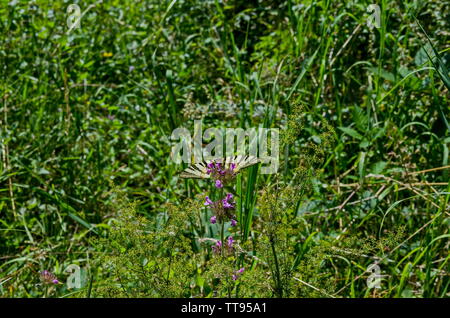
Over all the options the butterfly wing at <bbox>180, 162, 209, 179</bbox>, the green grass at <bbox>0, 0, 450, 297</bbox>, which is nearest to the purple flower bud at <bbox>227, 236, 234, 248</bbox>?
the green grass at <bbox>0, 0, 450, 297</bbox>

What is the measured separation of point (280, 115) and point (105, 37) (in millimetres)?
1385

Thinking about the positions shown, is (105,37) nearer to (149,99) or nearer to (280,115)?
(149,99)

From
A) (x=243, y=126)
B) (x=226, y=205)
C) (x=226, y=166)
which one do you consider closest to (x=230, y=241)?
(x=226, y=205)

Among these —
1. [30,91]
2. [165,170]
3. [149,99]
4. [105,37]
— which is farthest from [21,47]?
[165,170]

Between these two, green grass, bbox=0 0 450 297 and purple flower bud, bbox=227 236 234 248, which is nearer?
purple flower bud, bbox=227 236 234 248

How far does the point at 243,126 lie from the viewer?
83.9 inches

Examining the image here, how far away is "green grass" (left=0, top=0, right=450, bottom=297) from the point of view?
183 centimetres

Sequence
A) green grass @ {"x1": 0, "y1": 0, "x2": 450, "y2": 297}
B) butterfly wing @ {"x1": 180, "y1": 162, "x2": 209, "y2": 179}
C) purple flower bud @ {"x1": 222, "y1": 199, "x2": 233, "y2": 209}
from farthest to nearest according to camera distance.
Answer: green grass @ {"x1": 0, "y1": 0, "x2": 450, "y2": 297} → purple flower bud @ {"x1": 222, "y1": 199, "x2": 233, "y2": 209} → butterfly wing @ {"x1": 180, "y1": 162, "x2": 209, "y2": 179}

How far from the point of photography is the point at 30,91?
290cm

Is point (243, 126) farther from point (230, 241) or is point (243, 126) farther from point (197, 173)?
point (197, 173)

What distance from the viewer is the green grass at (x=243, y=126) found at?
6.00 ft

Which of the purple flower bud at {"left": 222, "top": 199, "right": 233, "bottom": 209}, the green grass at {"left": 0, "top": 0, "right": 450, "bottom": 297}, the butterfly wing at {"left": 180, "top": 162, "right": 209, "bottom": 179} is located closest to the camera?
the butterfly wing at {"left": 180, "top": 162, "right": 209, "bottom": 179}

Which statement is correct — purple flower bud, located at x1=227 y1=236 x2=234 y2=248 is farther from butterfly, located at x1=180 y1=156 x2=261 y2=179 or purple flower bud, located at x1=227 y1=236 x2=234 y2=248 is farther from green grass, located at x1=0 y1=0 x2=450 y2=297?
butterfly, located at x1=180 y1=156 x2=261 y2=179

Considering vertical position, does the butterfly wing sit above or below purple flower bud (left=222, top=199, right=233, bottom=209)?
above
